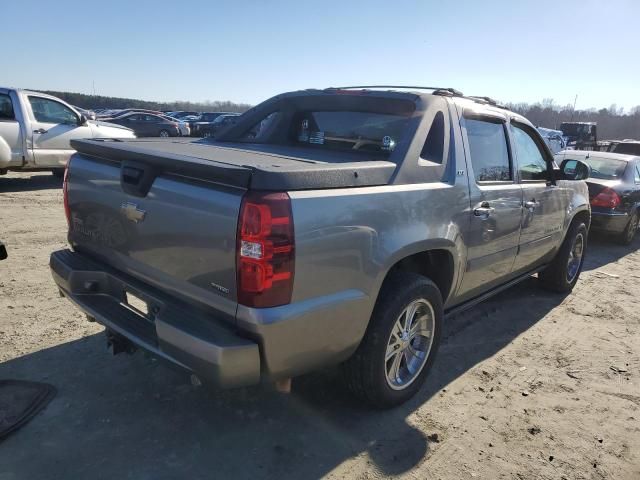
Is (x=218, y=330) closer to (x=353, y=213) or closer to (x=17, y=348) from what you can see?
(x=353, y=213)

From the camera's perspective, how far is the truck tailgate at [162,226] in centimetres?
229

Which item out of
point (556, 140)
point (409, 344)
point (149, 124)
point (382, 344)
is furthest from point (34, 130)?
point (556, 140)

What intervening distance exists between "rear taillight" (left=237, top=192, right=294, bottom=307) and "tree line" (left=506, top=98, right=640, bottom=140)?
2268 inches

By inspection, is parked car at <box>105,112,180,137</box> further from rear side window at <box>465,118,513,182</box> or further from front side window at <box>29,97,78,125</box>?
rear side window at <box>465,118,513,182</box>

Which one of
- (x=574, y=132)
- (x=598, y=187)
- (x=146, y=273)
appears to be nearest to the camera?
(x=146, y=273)

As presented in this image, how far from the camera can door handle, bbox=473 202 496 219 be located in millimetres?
3443

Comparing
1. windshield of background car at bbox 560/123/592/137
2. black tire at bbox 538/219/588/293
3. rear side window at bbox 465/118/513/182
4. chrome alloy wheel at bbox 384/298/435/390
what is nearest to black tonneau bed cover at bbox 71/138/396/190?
chrome alloy wheel at bbox 384/298/435/390

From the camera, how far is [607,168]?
841cm

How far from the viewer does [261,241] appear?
2158 millimetres

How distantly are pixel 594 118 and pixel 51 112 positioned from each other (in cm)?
7372

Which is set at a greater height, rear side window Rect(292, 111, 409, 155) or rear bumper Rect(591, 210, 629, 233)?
rear side window Rect(292, 111, 409, 155)

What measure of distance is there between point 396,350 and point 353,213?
1.05 meters

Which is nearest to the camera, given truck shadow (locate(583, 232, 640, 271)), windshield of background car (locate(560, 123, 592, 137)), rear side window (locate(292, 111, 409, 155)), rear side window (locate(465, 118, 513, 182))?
rear side window (locate(292, 111, 409, 155))

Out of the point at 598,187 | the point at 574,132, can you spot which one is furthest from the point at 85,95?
the point at 598,187
